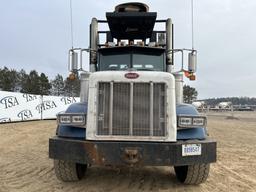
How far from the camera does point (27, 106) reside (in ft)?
79.7

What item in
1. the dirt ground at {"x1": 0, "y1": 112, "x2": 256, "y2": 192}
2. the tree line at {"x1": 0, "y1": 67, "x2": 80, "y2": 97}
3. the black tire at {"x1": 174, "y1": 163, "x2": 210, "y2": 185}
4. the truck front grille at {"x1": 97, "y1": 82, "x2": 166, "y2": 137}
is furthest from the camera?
the tree line at {"x1": 0, "y1": 67, "x2": 80, "y2": 97}

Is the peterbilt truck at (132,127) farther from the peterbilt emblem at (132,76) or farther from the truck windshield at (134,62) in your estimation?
the truck windshield at (134,62)

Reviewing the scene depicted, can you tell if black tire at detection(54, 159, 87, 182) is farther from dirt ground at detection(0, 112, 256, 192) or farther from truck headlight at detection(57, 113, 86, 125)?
truck headlight at detection(57, 113, 86, 125)

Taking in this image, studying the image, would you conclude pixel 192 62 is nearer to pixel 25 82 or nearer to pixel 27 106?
pixel 27 106

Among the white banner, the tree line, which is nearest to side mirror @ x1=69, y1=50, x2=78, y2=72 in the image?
the white banner

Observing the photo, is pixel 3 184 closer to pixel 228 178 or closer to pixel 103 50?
pixel 103 50

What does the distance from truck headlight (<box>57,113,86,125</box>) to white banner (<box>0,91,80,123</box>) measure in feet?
57.3

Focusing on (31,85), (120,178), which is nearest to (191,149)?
(120,178)

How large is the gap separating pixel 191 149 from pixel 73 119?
1880 millimetres

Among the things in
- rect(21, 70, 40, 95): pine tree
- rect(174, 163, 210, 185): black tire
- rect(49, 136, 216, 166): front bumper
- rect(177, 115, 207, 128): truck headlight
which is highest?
rect(21, 70, 40, 95): pine tree

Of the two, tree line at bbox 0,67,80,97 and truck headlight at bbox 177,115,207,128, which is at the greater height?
tree line at bbox 0,67,80,97

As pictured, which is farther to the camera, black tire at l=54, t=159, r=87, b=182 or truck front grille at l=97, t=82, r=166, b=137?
black tire at l=54, t=159, r=87, b=182

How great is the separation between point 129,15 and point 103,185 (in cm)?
375

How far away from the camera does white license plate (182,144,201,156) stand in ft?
17.2
